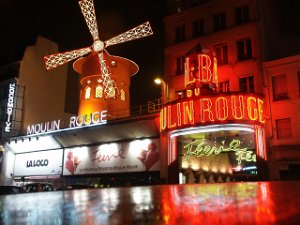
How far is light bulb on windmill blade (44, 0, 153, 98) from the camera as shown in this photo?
24031 mm

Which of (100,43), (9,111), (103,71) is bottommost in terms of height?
(9,111)

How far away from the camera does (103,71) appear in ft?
78.5

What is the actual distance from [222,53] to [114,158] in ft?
28.4

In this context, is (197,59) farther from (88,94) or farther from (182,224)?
(182,224)

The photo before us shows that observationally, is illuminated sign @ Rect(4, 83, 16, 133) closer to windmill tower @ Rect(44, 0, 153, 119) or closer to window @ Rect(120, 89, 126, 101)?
windmill tower @ Rect(44, 0, 153, 119)

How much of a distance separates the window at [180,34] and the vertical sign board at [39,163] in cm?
1123

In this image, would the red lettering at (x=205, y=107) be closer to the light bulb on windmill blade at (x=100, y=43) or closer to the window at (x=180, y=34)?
the window at (x=180, y=34)

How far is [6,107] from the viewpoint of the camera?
92.8ft

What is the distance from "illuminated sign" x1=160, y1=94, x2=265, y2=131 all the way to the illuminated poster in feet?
12.8

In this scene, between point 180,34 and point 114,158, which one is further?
point 114,158

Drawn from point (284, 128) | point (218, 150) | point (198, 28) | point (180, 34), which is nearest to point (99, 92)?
point (180, 34)

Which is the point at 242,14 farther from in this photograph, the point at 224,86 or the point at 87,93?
the point at 87,93

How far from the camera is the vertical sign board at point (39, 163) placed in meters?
24.7

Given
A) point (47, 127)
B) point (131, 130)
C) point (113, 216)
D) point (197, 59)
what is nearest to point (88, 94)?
point (47, 127)
